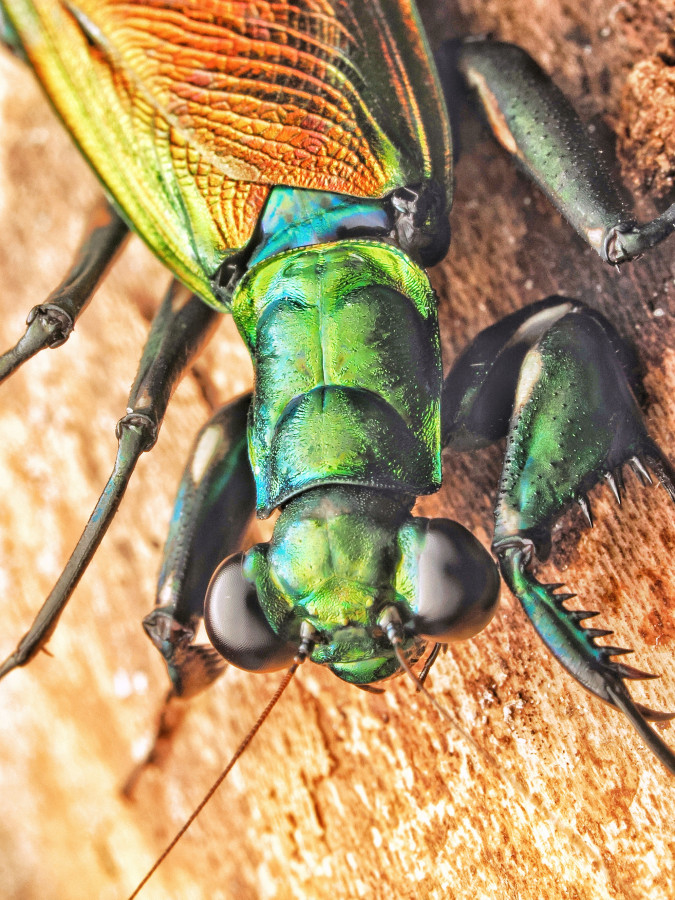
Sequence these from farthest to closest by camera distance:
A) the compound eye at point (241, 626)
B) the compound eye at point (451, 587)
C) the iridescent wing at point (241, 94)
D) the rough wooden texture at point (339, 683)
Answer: the iridescent wing at point (241, 94)
the rough wooden texture at point (339, 683)
the compound eye at point (241, 626)
the compound eye at point (451, 587)

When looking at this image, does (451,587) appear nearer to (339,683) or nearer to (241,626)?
(241,626)

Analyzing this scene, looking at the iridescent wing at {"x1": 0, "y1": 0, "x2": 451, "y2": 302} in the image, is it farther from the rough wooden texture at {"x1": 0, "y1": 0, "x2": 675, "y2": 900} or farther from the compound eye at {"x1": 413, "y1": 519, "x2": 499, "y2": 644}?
the compound eye at {"x1": 413, "y1": 519, "x2": 499, "y2": 644}

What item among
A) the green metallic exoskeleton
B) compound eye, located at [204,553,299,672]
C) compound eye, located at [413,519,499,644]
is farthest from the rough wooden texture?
compound eye, located at [204,553,299,672]

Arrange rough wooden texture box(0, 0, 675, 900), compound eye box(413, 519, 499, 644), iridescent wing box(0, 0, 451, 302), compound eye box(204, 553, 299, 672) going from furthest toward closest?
iridescent wing box(0, 0, 451, 302)
rough wooden texture box(0, 0, 675, 900)
compound eye box(204, 553, 299, 672)
compound eye box(413, 519, 499, 644)

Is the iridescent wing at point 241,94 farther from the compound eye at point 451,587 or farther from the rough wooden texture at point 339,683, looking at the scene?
the compound eye at point 451,587

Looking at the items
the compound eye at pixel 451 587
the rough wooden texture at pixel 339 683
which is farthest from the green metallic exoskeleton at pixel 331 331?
the rough wooden texture at pixel 339 683

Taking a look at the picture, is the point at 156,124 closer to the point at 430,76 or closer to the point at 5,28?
the point at 5,28
